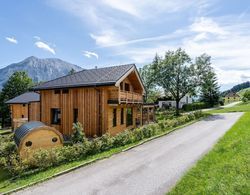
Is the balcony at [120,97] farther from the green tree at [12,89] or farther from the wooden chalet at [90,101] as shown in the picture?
the green tree at [12,89]

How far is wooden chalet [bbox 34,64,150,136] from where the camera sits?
21438 millimetres

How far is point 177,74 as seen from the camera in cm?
4500

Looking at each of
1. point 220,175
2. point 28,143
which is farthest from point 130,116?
point 220,175

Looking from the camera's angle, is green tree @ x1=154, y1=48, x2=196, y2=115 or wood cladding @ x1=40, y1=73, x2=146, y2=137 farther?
green tree @ x1=154, y1=48, x2=196, y2=115

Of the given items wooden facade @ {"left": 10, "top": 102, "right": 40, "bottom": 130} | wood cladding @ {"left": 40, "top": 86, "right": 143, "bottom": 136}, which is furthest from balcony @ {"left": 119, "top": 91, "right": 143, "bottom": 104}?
wooden facade @ {"left": 10, "top": 102, "right": 40, "bottom": 130}

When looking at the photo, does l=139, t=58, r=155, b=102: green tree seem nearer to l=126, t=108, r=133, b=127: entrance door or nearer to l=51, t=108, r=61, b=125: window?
l=126, t=108, r=133, b=127: entrance door

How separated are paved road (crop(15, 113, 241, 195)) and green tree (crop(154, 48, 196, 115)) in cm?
3063

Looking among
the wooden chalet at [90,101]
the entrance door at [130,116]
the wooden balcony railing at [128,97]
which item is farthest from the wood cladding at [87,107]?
the entrance door at [130,116]

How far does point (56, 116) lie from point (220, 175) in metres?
18.6

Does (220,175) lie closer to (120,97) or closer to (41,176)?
(41,176)

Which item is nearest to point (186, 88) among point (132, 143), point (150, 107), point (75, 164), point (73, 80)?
point (150, 107)

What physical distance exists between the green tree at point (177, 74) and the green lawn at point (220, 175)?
108 feet

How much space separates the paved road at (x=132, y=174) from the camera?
29.6 ft

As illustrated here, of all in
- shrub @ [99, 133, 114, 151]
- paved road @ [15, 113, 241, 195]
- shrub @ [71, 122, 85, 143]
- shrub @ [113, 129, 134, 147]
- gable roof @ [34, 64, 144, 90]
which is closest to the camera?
paved road @ [15, 113, 241, 195]
